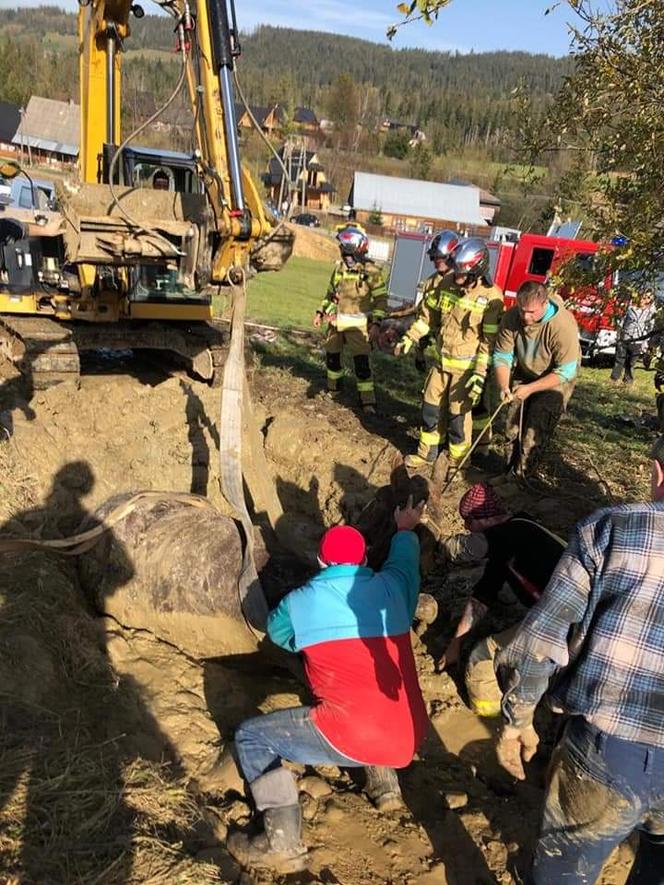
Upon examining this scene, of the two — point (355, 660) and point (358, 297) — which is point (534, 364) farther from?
point (355, 660)

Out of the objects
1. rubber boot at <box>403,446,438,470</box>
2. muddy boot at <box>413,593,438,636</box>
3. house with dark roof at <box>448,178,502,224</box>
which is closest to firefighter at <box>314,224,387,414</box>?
rubber boot at <box>403,446,438,470</box>

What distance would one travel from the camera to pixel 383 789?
307cm

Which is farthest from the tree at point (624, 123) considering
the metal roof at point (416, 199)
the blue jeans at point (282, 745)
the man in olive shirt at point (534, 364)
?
the metal roof at point (416, 199)

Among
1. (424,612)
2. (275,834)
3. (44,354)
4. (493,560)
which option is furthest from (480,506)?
(44,354)

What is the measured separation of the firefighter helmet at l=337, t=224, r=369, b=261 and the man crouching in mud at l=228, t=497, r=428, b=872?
533cm

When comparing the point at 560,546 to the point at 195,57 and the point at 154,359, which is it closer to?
the point at 195,57

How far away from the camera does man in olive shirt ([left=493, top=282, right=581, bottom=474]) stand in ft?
17.4

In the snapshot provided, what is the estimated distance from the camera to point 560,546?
338 cm

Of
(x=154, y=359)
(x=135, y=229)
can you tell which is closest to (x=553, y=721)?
(x=135, y=229)

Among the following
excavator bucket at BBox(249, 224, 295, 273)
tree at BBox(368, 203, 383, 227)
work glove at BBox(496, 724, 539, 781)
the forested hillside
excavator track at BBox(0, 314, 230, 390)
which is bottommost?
tree at BBox(368, 203, 383, 227)

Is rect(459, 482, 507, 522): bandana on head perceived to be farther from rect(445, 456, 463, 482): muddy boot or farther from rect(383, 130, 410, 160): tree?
rect(383, 130, 410, 160): tree

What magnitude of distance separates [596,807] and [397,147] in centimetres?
9186

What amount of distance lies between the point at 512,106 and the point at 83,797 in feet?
18.4

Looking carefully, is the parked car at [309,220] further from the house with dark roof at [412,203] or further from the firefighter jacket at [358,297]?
the firefighter jacket at [358,297]
